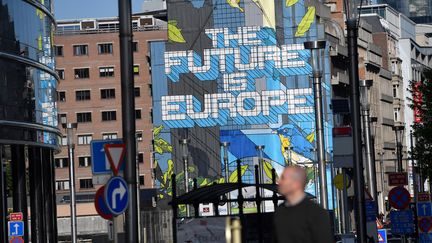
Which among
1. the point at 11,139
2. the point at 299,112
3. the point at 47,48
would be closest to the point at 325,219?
the point at 11,139

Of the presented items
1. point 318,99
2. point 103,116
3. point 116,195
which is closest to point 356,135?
point 116,195

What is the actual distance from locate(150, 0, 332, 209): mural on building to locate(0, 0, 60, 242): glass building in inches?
2709

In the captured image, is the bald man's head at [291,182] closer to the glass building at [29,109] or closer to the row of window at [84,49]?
the glass building at [29,109]

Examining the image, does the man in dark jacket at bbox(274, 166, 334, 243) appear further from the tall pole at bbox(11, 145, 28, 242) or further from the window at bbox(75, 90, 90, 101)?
the window at bbox(75, 90, 90, 101)

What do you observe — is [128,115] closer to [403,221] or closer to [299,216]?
[299,216]

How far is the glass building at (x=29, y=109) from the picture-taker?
5519 centimetres

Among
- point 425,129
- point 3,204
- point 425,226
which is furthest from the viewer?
point 425,129

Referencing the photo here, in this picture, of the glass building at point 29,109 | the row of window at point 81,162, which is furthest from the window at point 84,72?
the glass building at point 29,109

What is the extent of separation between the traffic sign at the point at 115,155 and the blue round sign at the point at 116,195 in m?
0.41

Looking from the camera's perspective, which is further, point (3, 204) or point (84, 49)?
point (84, 49)

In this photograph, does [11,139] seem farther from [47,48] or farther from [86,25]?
[86,25]

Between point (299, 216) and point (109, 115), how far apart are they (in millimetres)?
139889

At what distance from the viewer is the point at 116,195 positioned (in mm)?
22078

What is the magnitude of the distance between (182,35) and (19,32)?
82708mm
